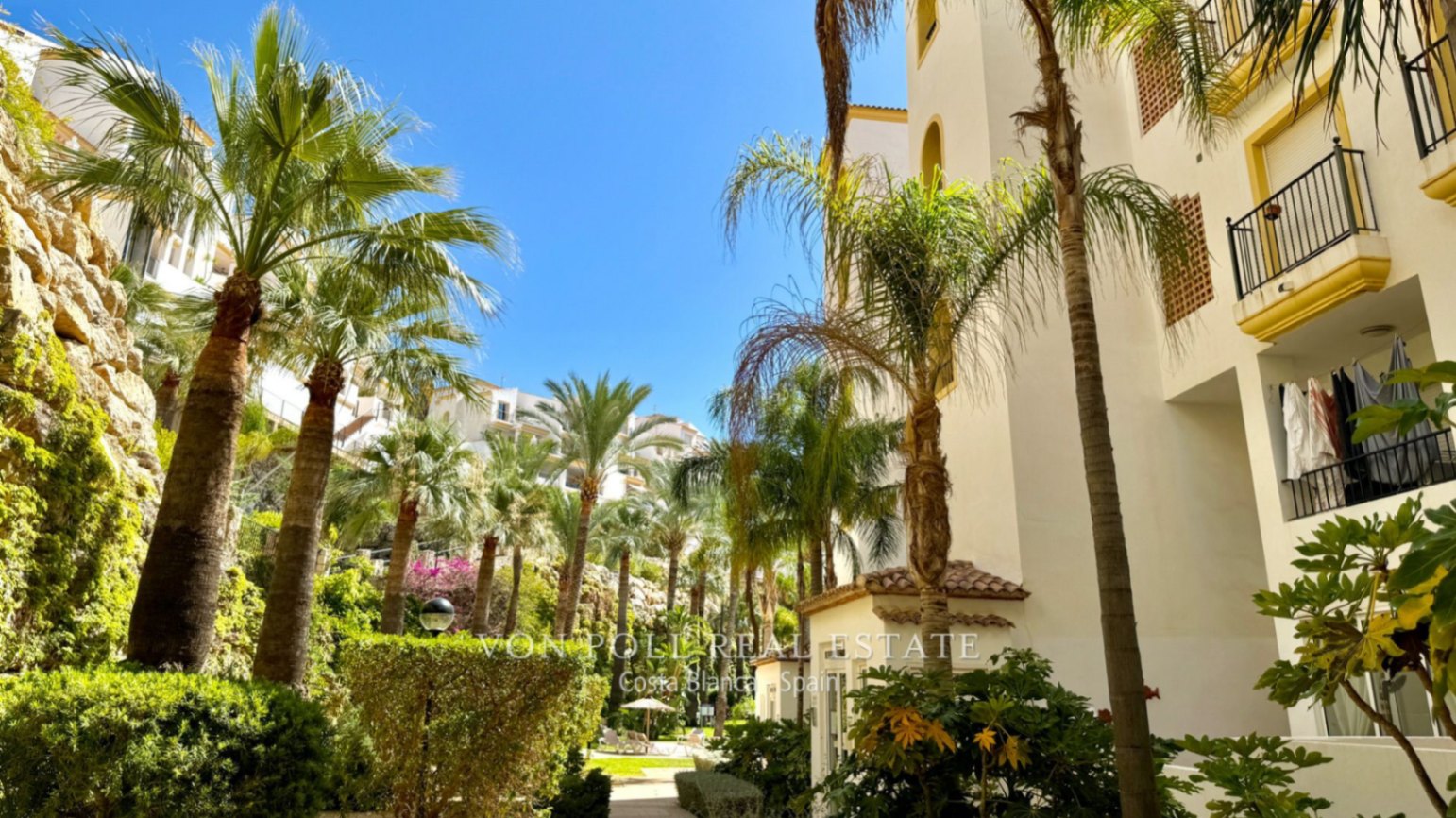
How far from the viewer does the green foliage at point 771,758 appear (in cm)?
1474

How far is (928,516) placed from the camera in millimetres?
9227

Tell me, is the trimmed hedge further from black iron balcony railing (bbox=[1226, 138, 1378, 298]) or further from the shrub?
black iron balcony railing (bbox=[1226, 138, 1378, 298])

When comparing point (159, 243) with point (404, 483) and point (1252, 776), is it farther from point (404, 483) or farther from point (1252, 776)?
point (1252, 776)

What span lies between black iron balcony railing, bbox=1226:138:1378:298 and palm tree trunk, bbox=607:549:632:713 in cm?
2755

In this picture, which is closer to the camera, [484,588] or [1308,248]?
[1308,248]

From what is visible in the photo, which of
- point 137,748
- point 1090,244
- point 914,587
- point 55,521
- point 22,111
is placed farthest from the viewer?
point 22,111

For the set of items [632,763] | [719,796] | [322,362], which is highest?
[322,362]

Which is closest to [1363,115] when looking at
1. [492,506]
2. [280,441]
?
[492,506]

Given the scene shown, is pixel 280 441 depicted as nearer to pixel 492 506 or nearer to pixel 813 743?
pixel 492 506

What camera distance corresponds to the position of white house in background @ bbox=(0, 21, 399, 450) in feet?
38.1

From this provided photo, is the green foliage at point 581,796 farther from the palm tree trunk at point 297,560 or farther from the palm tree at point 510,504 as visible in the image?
the palm tree at point 510,504

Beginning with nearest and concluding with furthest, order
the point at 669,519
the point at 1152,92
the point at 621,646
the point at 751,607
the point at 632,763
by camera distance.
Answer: the point at 1152,92 < the point at 632,763 < the point at 751,607 < the point at 669,519 < the point at 621,646

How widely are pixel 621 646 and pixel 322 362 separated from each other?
89.0ft

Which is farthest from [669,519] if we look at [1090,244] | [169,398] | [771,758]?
[1090,244]
